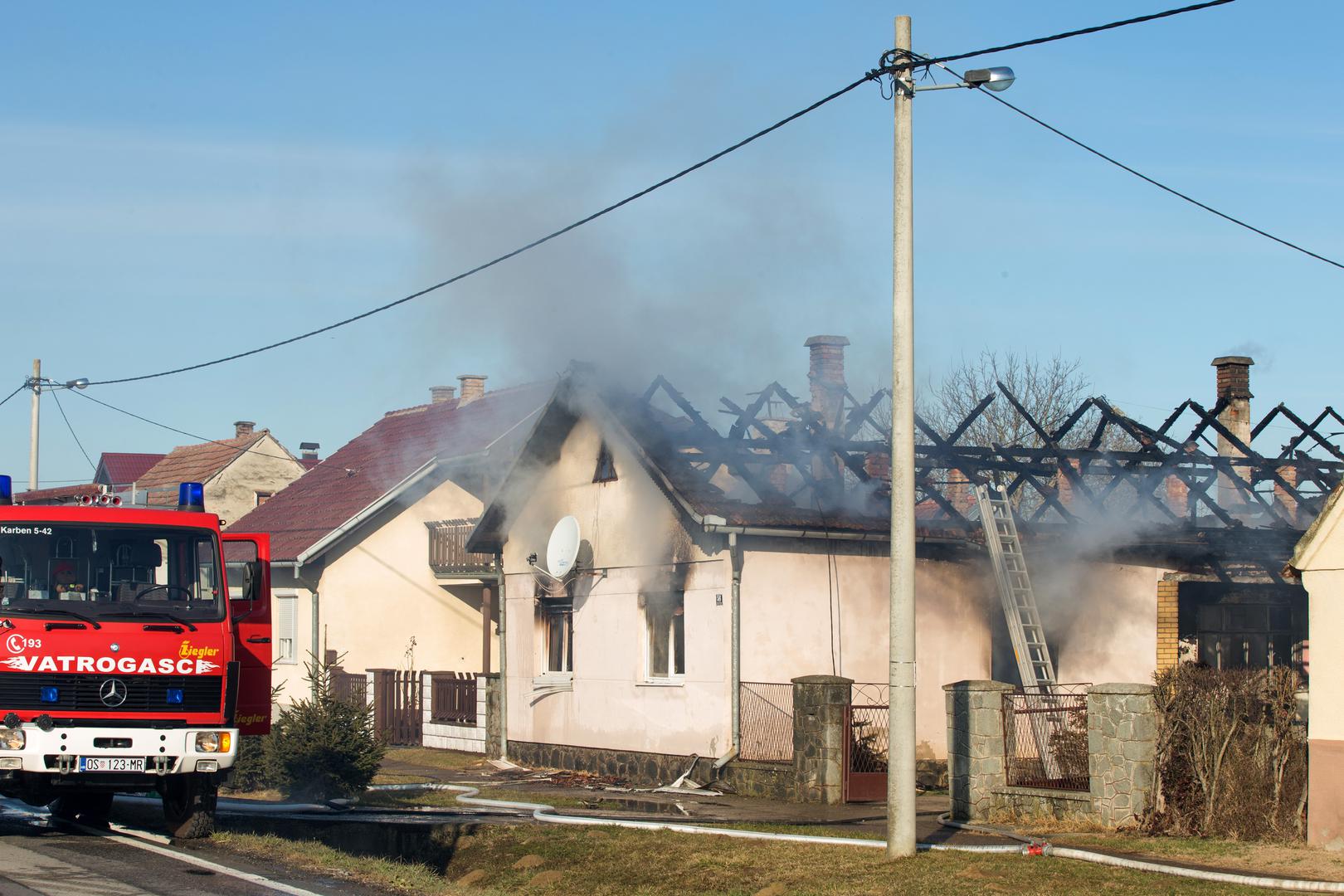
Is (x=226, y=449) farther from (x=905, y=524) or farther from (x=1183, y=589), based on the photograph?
(x=905, y=524)

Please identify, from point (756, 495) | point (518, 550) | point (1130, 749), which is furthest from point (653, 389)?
point (1130, 749)

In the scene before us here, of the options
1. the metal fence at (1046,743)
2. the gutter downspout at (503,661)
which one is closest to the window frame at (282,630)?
the gutter downspout at (503,661)

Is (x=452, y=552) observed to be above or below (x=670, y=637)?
above

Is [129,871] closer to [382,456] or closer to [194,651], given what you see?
[194,651]

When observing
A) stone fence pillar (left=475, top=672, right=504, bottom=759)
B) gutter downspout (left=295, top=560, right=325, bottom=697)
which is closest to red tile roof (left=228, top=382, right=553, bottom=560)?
gutter downspout (left=295, top=560, right=325, bottom=697)

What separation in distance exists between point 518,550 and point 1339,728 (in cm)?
1461

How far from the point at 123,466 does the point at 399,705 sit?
43257mm

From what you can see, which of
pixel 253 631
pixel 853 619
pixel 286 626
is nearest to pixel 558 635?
pixel 853 619

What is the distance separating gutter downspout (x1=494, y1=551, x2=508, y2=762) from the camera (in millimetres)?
24422

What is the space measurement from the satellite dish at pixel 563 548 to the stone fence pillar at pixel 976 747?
802cm

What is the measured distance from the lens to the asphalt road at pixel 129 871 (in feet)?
32.7

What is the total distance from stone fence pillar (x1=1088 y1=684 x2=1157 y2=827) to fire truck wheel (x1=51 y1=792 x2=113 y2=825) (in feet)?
30.6

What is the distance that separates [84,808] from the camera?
13938 mm

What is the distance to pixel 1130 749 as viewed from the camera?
13820 millimetres
